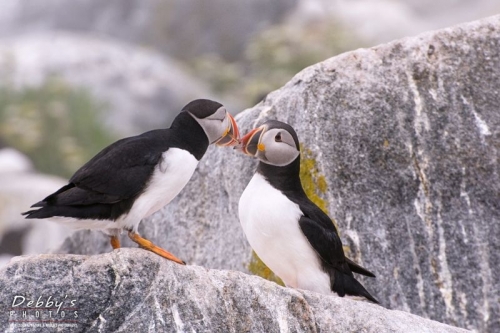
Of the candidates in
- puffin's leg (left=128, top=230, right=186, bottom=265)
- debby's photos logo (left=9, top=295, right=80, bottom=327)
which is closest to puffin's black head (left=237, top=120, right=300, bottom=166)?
puffin's leg (left=128, top=230, right=186, bottom=265)

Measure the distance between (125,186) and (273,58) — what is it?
1576 centimetres

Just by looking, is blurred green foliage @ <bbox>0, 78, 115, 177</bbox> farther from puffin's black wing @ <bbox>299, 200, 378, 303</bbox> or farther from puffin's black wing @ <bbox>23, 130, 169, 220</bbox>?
puffin's black wing @ <bbox>23, 130, 169, 220</bbox>

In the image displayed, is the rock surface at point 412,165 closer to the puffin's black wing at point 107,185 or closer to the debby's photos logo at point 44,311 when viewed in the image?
the puffin's black wing at point 107,185

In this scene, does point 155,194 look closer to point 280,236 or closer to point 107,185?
point 107,185

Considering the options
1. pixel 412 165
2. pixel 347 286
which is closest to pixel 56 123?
pixel 412 165

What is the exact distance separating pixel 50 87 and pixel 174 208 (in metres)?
10.9

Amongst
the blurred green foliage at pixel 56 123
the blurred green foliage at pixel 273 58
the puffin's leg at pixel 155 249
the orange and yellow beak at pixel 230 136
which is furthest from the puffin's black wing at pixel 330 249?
the blurred green foliage at pixel 273 58

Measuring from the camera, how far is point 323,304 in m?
4.61

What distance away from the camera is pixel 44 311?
13.3 ft

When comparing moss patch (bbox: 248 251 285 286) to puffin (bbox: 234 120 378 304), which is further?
moss patch (bbox: 248 251 285 286)

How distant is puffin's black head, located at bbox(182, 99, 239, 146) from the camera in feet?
17.4

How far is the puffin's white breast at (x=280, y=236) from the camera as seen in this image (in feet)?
17.5

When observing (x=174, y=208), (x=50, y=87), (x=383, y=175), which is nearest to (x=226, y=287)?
(x=383, y=175)

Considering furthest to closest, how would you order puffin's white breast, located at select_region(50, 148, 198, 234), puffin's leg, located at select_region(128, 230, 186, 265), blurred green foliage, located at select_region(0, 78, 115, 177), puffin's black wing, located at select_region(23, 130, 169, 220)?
1. blurred green foliage, located at select_region(0, 78, 115, 177)
2. puffin's white breast, located at select_region(50, 148, 198, 234)
3. puffin's black wing, located at select_region(23, 130, 169, 220)
4. puffin's leg, located at select_region(128, 230, 186, 265)
